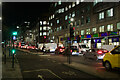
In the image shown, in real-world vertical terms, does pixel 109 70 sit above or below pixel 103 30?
below

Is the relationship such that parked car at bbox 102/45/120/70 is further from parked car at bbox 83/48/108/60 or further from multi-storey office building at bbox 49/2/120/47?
multi-storey office building at bbox 49/2/120/47

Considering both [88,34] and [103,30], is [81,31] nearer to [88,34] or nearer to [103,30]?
[88,34]

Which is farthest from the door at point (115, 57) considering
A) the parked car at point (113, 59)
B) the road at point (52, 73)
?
the road at point (52, 73)

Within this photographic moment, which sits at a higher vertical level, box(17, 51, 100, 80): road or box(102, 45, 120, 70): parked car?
box(102, 45, 120, 70): parked car

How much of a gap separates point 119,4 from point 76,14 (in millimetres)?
19643

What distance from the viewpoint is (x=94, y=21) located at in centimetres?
4125

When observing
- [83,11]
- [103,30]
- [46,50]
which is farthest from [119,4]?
[46,50]

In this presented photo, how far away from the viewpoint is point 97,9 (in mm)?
39562

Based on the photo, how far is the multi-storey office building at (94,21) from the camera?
34.5 metres

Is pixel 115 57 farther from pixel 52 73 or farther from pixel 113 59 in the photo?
pixel 52 73

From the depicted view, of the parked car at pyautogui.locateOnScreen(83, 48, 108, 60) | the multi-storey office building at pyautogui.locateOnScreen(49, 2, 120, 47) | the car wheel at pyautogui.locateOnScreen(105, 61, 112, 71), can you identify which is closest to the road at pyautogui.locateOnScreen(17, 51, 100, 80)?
the car wheel at pyautogui.locateOnScreen(105, 61, 112, 71)

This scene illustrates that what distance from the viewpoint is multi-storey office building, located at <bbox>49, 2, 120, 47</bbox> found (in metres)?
34.5

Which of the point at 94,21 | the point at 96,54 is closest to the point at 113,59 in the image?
the point at 96,54

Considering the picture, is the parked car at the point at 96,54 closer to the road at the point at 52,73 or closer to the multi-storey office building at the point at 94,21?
the road at the point at 52,73
